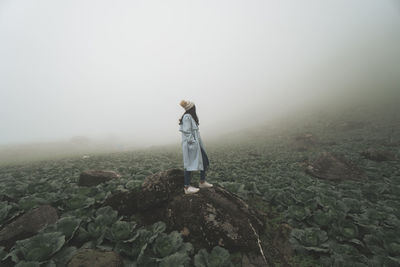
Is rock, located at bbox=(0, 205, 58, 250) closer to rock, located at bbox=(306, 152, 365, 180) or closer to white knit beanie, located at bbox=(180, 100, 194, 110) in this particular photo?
white knit beanie, located at bbox=(180, 100, 194, 110)

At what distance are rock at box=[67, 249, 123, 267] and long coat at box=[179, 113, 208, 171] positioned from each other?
9.16ft

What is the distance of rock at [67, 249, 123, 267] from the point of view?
9.48 feet

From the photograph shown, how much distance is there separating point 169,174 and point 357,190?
7.81 m

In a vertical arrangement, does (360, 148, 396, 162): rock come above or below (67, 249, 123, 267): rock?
below

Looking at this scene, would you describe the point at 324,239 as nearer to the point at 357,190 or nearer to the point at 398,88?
the point at 357,190

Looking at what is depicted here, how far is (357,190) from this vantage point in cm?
677

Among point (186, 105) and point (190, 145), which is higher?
point (186, 105)

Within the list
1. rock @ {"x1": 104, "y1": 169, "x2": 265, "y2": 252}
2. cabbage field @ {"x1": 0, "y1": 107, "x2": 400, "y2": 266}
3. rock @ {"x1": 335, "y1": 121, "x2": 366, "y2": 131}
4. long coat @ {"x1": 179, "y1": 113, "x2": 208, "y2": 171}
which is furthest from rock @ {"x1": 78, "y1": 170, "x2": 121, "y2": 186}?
rock @ {"x1": 335, "y1": 121, "x2": 366, "y2": 131}

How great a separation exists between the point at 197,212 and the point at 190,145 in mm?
2008

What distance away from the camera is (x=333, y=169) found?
948cm

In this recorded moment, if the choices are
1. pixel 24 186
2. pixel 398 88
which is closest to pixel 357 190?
pixel 24 186

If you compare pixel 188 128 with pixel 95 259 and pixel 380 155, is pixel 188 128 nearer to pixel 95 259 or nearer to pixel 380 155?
pixel 95 259

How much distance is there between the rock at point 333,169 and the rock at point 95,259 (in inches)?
415

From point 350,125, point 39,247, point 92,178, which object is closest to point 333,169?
point 39,247
